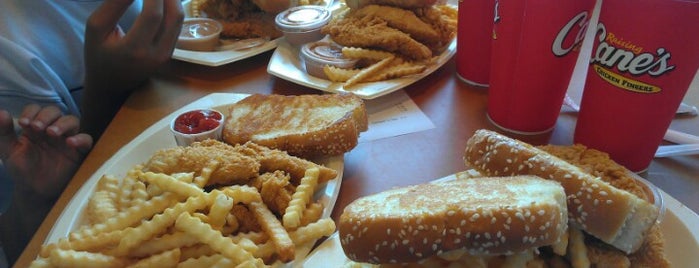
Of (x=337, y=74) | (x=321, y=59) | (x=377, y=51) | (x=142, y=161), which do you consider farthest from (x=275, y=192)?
(x=377, y=51)

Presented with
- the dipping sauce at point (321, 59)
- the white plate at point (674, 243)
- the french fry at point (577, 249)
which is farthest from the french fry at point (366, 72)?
the french fry at point (577, 249)

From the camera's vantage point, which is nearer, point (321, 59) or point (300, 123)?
point (300, 123)

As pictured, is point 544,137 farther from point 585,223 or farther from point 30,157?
point 30,157

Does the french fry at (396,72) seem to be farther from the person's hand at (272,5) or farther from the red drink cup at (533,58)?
the person's hand at (272,5)

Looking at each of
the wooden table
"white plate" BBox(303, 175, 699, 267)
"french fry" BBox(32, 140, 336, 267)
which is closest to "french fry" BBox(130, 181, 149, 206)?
"french fry" BBox(32, 140, 336, 267)

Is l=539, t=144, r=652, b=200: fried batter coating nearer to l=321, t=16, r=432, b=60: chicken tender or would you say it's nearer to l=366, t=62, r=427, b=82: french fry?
l=366, t=62, r=427, b=82: french fry

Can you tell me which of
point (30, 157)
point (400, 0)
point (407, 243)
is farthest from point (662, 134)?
A: point (30, 157)

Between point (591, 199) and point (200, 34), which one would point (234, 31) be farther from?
point (591, 199)
